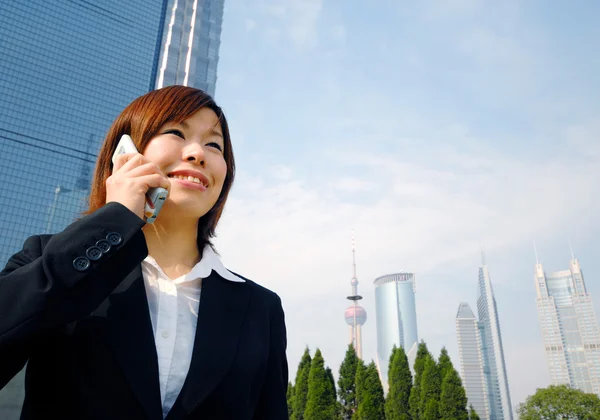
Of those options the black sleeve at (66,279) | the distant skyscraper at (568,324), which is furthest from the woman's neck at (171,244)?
the distant skyscraper at (568,324)

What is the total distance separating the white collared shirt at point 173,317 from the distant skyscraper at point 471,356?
185 metres

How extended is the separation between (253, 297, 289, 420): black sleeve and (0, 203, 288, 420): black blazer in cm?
9

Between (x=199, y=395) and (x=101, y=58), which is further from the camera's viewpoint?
(x=101, y=58)

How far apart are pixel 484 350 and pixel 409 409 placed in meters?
165

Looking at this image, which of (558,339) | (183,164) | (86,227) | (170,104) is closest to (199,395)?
(86,227)

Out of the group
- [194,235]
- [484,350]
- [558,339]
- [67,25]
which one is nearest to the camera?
[194,235]

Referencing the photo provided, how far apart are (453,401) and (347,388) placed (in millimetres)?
6768

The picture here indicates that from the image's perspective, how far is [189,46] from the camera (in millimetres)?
60438

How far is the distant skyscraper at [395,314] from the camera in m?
170

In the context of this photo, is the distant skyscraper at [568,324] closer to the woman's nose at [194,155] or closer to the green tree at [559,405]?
the green tree at [559,405]

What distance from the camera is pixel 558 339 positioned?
14300 centimetres

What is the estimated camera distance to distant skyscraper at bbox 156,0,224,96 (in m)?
59.0

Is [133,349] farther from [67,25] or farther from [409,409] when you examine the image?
[67,25]

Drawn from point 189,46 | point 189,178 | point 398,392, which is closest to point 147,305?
point 189,178
